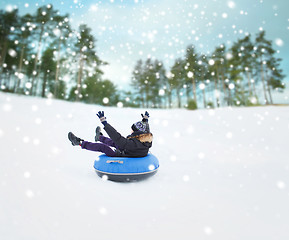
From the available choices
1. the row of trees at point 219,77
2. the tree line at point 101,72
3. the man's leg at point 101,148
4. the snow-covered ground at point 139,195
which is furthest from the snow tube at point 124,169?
the row of trees at point 219,77

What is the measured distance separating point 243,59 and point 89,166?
2554 centimetres

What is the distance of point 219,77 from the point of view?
22875 millimetres

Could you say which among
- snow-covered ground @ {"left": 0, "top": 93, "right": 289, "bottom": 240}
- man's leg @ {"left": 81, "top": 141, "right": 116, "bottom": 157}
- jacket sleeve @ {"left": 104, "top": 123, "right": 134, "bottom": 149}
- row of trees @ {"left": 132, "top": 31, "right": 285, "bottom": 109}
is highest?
row of trees @ {"left": 132, "top": 31, "right": 285, "bottom": 109}

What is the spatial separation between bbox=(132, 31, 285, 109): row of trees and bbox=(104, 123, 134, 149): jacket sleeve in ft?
60.1

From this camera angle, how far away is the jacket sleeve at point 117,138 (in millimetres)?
2664

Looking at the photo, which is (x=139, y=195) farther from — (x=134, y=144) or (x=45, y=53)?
(x=45, y=53)

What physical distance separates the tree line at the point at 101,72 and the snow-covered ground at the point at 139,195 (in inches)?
429

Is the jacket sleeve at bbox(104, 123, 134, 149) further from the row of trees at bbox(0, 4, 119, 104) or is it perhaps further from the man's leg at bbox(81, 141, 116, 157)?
the row of trees at bbox(0, 4, 119, 104)

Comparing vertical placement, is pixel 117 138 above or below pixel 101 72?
below

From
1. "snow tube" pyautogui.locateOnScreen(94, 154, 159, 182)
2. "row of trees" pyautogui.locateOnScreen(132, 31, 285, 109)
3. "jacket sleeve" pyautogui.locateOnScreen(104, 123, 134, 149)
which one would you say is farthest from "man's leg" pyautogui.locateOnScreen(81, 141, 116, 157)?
"row of trees" pyautogui.locateOnScreen(132, 31, 285, 109)

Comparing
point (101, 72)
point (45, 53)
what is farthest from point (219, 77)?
point (45, 53)

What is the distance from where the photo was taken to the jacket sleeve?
266 centimetres

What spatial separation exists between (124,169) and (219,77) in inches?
949

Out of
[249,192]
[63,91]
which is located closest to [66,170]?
[249,192]
